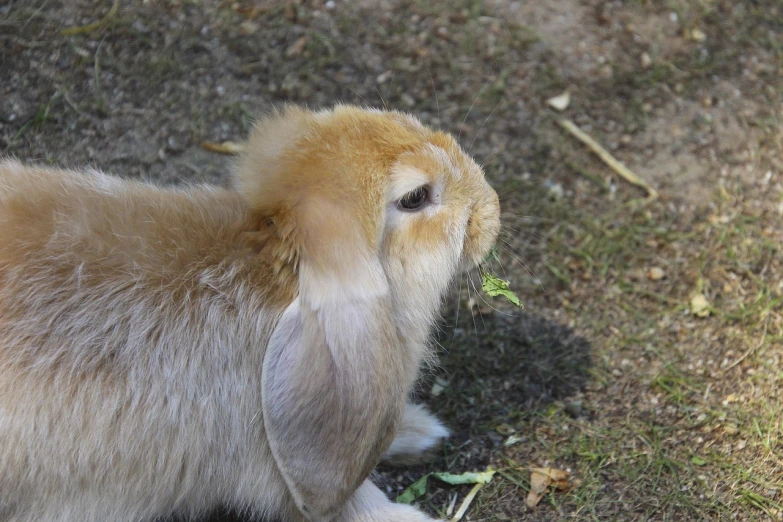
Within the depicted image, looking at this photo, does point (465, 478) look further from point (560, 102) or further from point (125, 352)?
point (560, 102)

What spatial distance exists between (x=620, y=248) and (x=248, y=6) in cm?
252

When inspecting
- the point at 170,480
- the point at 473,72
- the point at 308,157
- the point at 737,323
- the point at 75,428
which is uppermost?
the point at 308,157

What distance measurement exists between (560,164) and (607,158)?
275mm

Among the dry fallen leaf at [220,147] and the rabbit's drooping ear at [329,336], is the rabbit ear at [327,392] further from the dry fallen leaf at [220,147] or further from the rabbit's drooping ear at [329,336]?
the dry fallen leaf at [220,147]

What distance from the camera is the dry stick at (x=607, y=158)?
4457mm

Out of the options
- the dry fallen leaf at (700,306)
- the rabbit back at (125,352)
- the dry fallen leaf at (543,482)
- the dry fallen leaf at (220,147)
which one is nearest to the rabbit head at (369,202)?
the rabbit back at (125,352)

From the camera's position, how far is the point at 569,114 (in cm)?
470

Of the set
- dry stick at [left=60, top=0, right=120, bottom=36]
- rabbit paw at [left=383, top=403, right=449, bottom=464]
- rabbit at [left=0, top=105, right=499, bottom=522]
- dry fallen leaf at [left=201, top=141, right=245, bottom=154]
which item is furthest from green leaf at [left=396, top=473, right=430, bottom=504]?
dry stick at [left=60, top=0, right=120, bottom=36]

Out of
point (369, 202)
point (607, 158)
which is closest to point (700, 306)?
point (607, 158)

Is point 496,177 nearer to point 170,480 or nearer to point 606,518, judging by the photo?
point 606,518

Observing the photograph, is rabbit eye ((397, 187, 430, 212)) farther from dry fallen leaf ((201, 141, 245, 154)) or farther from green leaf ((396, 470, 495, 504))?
dry fallen leaf ((201, 141, 245, 154))

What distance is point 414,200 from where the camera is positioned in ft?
9.27

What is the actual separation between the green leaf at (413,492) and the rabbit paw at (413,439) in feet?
0.34

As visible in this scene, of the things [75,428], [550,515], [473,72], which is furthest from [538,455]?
[473,72]
